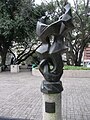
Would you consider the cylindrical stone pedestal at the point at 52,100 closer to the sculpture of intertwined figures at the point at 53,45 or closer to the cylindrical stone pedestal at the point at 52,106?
the cylindrical stone pedestal at the point at 52,106

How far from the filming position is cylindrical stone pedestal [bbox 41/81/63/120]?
473cm

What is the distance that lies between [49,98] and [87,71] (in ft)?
40.0

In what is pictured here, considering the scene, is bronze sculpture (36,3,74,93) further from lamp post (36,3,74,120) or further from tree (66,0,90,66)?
tree (66,0,90,66)

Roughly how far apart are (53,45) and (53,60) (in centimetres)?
31

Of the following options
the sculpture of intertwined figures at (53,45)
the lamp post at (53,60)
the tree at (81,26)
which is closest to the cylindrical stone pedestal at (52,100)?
the lamp post at (53,60)

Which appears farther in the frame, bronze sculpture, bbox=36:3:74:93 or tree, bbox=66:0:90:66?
tree, bbox=66:0:90:66

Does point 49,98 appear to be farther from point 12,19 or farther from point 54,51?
point 12,19

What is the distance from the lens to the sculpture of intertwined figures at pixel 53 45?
15.6ft

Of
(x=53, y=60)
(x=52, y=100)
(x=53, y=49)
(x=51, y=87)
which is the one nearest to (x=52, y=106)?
(x=52, y=100)

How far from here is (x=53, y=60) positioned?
4.88 meters

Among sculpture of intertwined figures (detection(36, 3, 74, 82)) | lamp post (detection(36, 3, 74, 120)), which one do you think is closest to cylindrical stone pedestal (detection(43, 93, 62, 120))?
lamp post (detection(36, 3, 74, 120))

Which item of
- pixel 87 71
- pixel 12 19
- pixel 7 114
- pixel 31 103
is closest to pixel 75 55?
pixel 87 71

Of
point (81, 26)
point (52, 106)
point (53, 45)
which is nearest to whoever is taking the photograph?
point (52, 106)

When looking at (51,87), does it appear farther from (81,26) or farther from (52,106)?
(81,26)
